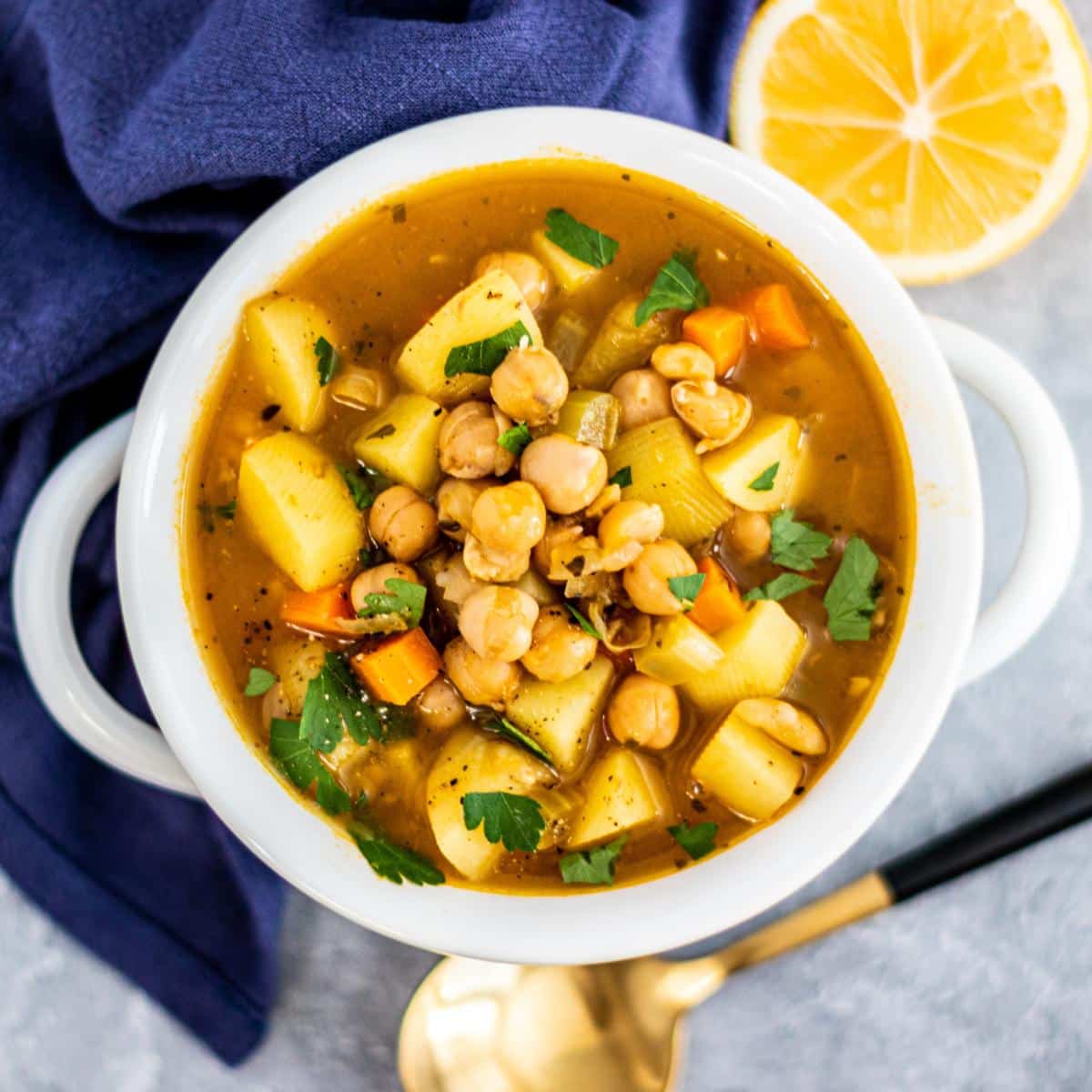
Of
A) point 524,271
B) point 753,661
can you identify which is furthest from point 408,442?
point 753,661

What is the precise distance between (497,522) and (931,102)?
1.37 metres

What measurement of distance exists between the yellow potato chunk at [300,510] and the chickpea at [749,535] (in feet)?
2.07

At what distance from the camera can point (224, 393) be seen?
197 centimetres

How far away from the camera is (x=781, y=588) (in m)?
1.89

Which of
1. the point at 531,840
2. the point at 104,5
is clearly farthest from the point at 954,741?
the point at 104,5

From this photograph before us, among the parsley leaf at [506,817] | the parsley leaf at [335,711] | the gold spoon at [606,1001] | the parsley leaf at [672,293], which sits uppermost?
the parsley leaf at [672,293]

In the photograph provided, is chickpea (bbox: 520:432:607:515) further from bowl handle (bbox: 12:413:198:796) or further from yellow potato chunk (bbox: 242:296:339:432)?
bowl handle (bbox: 12:413:198:796)

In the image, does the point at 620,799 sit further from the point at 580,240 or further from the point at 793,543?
the point at 580,240

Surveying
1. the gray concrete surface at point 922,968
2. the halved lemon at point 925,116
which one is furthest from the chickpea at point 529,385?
the gray concrete surface at point 922,968

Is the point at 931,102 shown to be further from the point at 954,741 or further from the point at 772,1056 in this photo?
the point at 772,1056

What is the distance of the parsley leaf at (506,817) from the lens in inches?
73.0

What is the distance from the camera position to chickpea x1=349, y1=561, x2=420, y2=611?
6.15ft

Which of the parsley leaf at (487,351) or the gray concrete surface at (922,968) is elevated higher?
the parsley leaf at (487,351)

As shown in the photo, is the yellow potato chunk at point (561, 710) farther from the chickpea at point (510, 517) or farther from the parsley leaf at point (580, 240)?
the parsley leaf at point (580, 240)
